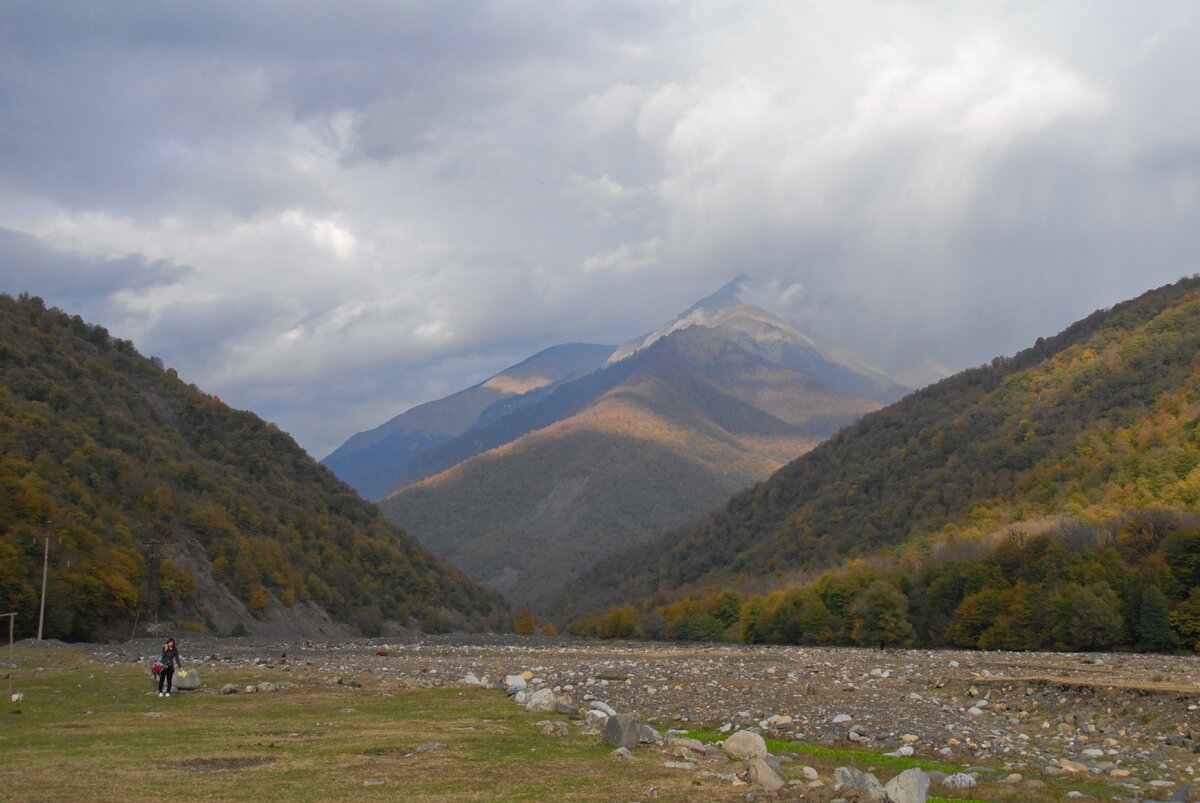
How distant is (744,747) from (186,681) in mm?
18221

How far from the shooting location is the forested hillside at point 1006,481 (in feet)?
236

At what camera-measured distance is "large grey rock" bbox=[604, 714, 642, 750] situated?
1733 centimetres

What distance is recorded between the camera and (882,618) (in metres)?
75.5

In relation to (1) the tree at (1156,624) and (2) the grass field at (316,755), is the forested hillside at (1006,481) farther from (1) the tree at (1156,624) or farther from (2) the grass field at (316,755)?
(2) the grass field at (316,755)

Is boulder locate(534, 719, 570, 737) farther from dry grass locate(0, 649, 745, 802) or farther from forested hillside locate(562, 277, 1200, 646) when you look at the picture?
forested hillside locate(562, 277, 1200, 646)

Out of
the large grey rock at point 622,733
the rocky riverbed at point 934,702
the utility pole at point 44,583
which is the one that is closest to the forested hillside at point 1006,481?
the rocky riverbed at point 934,702

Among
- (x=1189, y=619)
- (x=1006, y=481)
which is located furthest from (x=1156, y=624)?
(x=1006, y=481)

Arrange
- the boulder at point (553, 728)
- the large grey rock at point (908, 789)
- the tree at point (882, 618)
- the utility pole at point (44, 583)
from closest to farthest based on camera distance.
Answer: the large grey rock at point (908, 789)
the boulder at point (553, 728)
the utility pole at point (44, 583)
the tree at point (882, 618)

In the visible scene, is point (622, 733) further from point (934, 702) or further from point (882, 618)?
point (882, 618)

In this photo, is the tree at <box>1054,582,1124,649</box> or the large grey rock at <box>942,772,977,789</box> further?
the tree at <box>1054,582,1124,649</box>

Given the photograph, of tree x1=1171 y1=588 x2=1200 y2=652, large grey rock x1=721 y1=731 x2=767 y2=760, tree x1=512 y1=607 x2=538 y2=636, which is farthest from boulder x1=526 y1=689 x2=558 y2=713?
tree x1=512 y1=607 x2=538 y2=636

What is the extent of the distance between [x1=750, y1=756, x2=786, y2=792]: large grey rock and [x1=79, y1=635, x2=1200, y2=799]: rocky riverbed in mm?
6689

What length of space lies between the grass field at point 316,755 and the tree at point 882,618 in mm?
56641

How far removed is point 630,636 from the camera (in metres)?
117
